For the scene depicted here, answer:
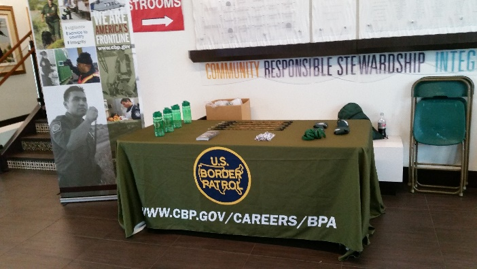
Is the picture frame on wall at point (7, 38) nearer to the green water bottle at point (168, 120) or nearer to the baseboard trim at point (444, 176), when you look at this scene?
the green water bottle at point (168, 120)

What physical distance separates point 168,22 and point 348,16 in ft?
6.18

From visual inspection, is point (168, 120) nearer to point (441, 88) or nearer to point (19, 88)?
point (441, 88)

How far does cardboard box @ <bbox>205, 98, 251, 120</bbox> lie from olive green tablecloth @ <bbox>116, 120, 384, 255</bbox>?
1.96 feet

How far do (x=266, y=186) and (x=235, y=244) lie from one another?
0.53 m

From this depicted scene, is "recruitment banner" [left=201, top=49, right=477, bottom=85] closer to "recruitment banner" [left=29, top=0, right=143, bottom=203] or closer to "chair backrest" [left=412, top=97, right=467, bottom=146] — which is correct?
"chair backrest" [left=412, top=97, right=467, bottom=146]

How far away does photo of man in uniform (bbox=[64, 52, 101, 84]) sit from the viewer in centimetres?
358

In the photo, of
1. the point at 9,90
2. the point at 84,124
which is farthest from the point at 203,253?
the point at 9,90

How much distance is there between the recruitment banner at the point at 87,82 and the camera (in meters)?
3.52

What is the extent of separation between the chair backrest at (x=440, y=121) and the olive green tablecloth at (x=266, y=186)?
2.70 feet

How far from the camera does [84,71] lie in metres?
3.59

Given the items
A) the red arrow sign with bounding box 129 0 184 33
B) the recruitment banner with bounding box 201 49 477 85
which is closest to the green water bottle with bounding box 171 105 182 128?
the recruitment banner with bounding box 201 49 477 85

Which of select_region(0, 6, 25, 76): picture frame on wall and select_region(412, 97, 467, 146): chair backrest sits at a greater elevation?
select_region(0, 6, 25, 76): picture frame on wall

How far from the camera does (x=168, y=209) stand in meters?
A: 2.93

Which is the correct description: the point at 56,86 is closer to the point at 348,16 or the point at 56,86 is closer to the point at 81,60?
the point at 81,60
